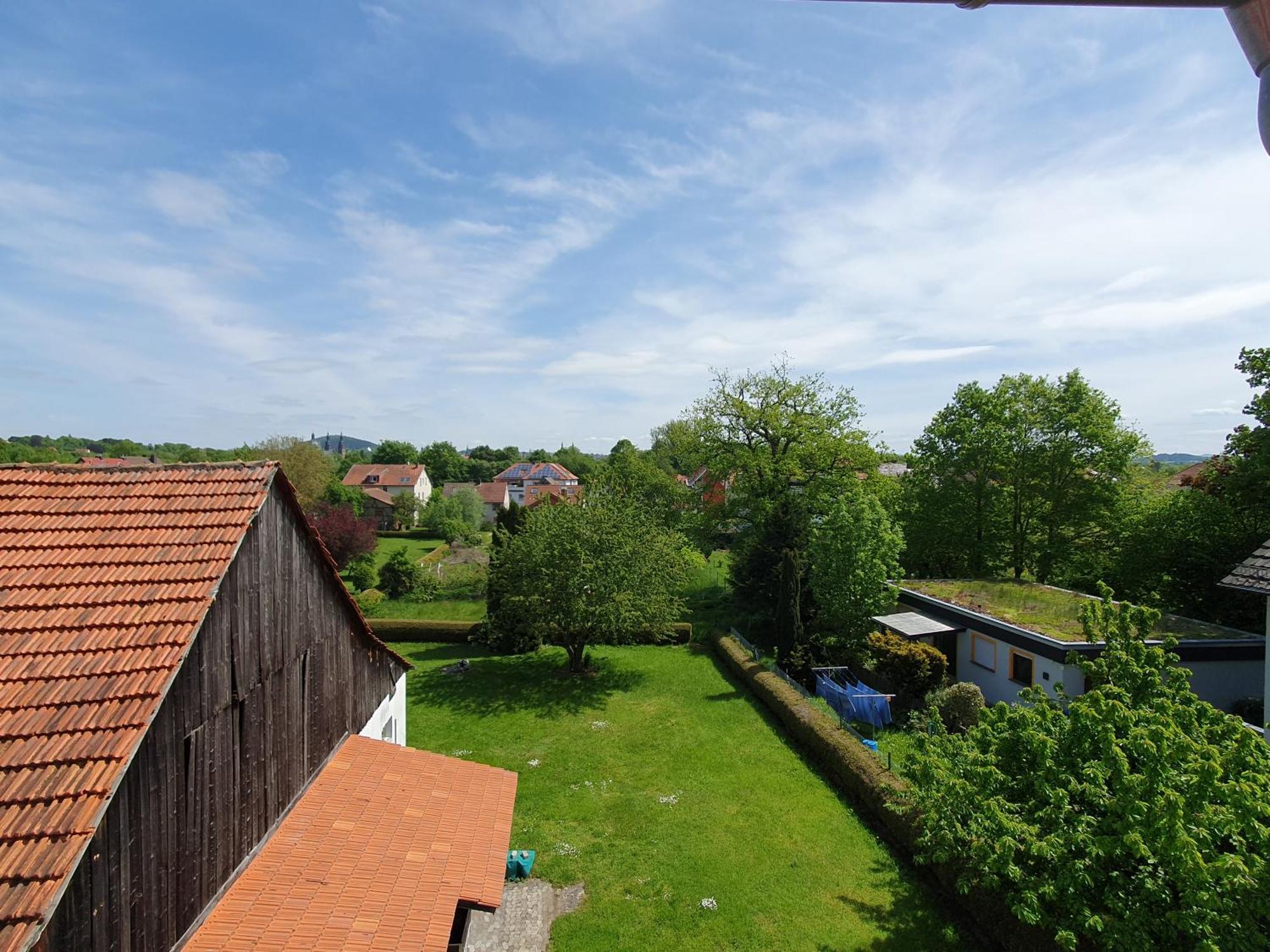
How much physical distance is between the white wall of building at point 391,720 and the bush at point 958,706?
12.6 m

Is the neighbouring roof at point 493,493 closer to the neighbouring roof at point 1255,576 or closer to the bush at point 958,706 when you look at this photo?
the bush at point 958,706

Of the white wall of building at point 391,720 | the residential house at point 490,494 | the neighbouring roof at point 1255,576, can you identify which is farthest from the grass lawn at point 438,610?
the residential house at point 490,494

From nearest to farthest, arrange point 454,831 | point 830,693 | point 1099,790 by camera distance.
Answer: point 1099,790 < point 454,831 < point 830,693

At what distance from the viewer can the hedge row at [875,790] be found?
923cm

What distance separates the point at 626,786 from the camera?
14555 millimetres

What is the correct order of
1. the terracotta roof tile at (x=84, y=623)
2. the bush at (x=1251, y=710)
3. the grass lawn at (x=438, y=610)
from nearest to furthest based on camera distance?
the terracotta roof tile at (x=84, y=623), the bush at (x=1251, y=710), the grass lawn at (x=438, y=610)

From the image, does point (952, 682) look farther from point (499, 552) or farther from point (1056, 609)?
point (499, 552)

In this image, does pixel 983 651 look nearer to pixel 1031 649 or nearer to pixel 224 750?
pixel 1031 649

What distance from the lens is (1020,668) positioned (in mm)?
17047

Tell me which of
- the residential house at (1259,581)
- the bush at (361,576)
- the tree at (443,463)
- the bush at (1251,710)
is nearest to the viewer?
the residential house at (1259,581)

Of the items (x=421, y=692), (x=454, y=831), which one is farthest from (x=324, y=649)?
(x=421, y=692)

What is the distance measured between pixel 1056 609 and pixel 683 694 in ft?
37.3

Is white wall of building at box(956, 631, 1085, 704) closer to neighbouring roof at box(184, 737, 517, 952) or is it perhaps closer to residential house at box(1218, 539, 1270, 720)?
residential house at box(1218, 539, 1270, 720)

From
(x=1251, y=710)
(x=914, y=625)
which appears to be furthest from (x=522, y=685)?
(x=1251, y=710)
